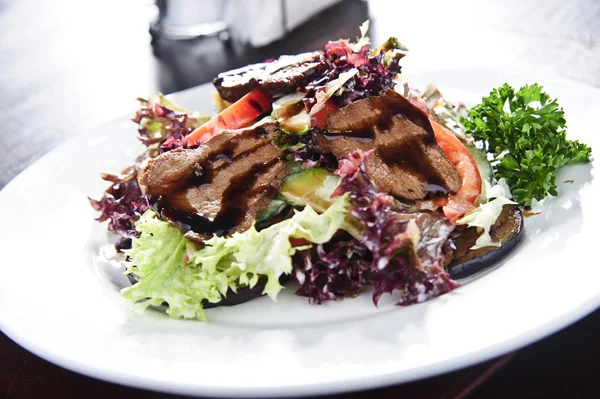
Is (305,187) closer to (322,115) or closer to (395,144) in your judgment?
(322,115)

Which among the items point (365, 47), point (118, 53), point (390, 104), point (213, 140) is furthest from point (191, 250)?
point (118, 53)

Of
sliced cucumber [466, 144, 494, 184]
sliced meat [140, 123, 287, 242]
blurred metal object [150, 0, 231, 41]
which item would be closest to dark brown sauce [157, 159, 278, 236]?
sliced meat [140, 123, 287, 242]

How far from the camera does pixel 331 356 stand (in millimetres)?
2082

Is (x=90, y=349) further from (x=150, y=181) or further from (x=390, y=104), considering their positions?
(x=390, y=104)

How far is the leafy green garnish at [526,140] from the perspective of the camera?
116 inches

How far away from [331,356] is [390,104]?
1.22 m

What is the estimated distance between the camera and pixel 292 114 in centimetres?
300

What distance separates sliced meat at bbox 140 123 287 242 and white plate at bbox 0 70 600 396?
39 centimetres

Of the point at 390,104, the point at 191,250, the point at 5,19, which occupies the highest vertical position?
the point at 390,104

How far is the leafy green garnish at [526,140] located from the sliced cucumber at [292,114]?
3.02 feet

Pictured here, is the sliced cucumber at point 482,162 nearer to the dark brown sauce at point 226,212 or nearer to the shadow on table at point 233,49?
the dark brown sauce at point 226,212

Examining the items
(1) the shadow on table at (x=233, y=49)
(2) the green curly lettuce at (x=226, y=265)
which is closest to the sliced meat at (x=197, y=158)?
(2) the green curly lettuce at (x=226, y=265)

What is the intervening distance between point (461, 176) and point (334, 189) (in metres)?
0.58

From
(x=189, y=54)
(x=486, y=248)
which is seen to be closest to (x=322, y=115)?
(x=486, y=248)
